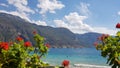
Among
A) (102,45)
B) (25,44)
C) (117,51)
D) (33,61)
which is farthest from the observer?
(33,61)

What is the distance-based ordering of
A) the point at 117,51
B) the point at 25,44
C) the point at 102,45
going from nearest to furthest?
the point at 117,51
the point at 102,45
the point at 25,44

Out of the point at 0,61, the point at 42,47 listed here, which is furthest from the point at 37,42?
the point at 0,61

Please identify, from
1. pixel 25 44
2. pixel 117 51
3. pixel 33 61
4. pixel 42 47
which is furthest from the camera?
pixel 42 47

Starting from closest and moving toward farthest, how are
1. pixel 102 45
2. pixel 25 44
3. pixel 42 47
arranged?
pixel 102 45, pixel 25 44, pixel 42 47

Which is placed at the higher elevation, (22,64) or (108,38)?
(108,38)

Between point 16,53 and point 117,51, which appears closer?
point 117,51

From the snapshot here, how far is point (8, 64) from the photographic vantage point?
12.7m

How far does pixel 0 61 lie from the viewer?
43.7ft

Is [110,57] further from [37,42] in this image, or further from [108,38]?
[37,42]

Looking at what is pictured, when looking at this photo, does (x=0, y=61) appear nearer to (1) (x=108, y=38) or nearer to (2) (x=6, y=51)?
(2) (x=6, y=51)

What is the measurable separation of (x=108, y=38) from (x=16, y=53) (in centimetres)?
370

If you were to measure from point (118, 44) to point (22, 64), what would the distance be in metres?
3.83

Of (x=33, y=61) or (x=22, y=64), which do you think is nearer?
(x=22, y=64)

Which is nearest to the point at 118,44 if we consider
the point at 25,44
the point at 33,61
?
the point at 25,44
